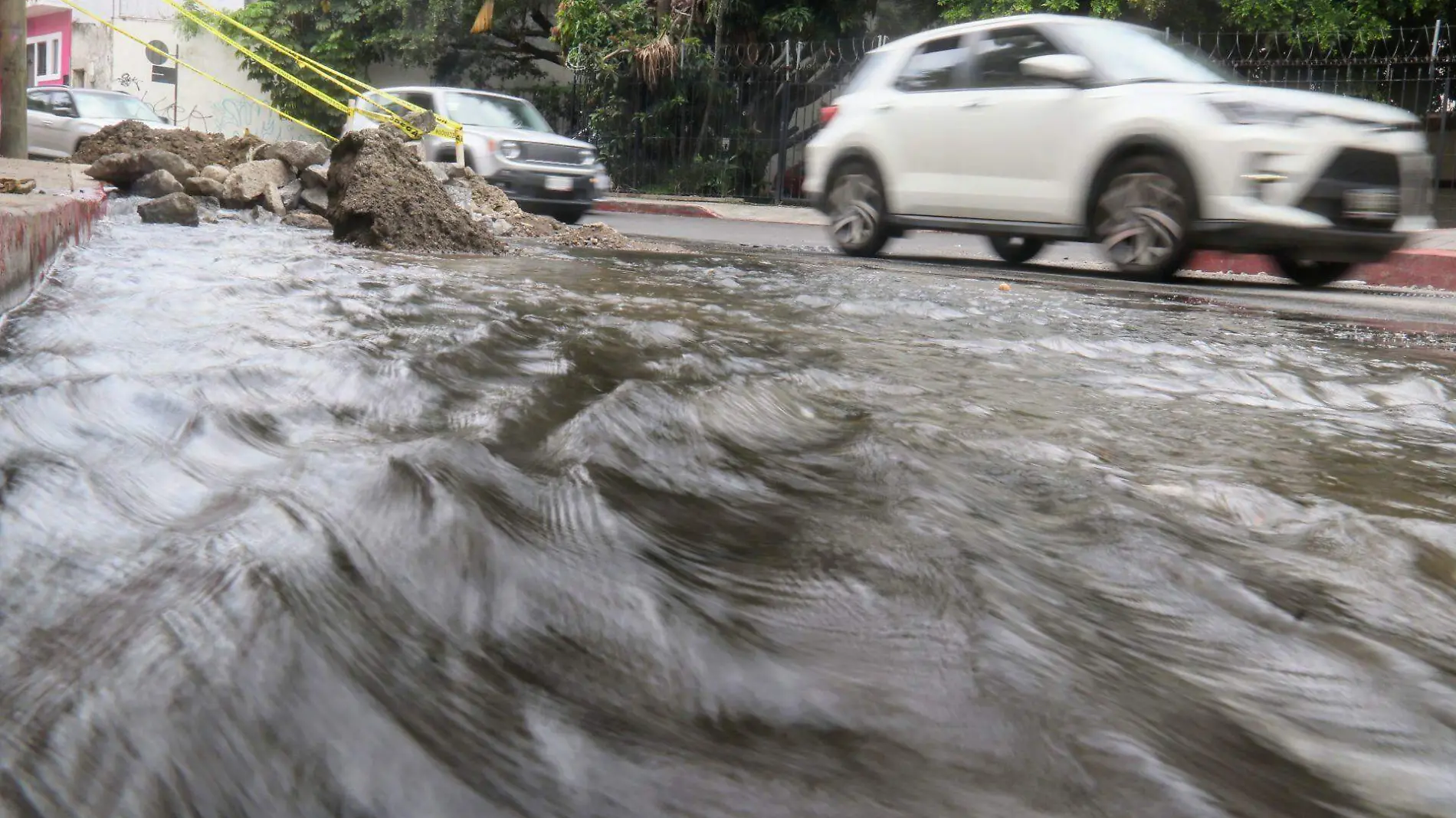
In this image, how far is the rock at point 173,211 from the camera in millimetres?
9125

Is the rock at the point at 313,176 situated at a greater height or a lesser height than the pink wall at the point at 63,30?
lesser

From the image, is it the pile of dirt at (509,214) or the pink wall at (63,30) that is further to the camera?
the pink wall at (63,30)

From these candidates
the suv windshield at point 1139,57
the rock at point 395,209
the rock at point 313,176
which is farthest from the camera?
the rock at point 313,176

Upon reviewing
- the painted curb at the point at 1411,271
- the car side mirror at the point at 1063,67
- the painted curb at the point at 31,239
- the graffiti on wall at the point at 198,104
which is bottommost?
the painted curb at the point at 31,239

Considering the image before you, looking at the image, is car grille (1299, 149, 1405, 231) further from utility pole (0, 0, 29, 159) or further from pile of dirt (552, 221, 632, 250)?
utility pole (0, 0, 29, 159)

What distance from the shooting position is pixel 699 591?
5.74 feet

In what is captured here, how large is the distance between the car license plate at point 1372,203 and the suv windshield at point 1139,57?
3.46ft

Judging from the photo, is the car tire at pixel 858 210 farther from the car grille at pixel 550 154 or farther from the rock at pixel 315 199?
the car grille at pixel 550 154

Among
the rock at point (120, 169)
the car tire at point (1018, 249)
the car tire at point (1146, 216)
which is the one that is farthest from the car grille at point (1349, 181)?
the rock at point (120, 169)

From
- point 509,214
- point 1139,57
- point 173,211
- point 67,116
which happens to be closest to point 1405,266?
point 1139,57

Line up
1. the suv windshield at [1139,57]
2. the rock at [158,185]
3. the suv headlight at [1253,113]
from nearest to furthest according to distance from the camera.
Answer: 1. the suv headlight at [1253,113]
2. the suv windshield at [1139,57]
3. the rock at [158,185]

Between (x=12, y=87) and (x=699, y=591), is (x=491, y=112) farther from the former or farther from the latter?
(x=699, y=591)

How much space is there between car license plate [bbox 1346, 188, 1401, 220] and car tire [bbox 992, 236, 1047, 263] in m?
2.91

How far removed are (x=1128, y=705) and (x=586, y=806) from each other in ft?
2.12
